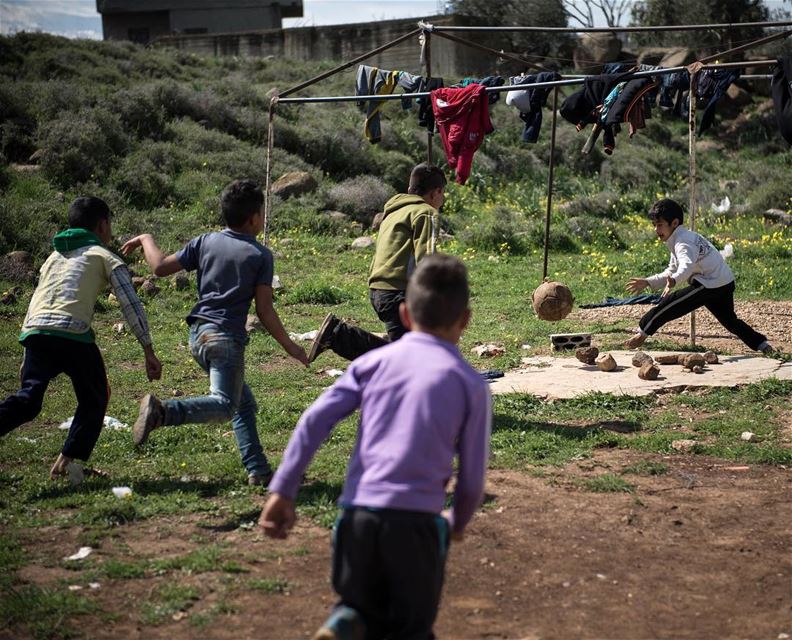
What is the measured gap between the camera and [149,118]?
21453mm

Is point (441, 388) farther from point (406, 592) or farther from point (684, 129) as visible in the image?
point (684, 129)

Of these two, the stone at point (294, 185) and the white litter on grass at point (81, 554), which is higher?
the stone at point (294, 185)

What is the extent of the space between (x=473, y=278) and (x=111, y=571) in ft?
34.4

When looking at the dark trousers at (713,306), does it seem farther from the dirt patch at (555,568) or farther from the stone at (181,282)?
the stone at (181,282)

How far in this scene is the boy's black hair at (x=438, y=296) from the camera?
3.28 meters

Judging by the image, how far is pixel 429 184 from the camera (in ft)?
24.1

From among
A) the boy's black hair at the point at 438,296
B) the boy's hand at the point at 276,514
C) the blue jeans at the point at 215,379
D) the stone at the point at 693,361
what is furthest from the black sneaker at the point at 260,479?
the stone at the point at 693,361

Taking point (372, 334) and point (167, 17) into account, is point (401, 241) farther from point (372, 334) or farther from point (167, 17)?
point (167, 17)

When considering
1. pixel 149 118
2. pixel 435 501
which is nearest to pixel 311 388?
pixel 435 501

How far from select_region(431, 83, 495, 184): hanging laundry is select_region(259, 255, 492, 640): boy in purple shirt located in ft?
26.8

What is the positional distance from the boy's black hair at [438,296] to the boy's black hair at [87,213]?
11.8 feet

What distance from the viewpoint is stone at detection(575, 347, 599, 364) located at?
9.41 m

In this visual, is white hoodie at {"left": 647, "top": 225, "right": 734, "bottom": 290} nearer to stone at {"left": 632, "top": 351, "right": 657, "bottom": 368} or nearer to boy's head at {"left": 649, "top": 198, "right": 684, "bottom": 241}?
boy's head at {"left": 649, "top": 198, "right": 684, "bottom": 241}

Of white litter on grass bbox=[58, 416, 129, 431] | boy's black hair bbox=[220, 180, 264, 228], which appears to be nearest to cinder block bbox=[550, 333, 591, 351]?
white litter on grass bbox=[58, 416, 129, 431]
